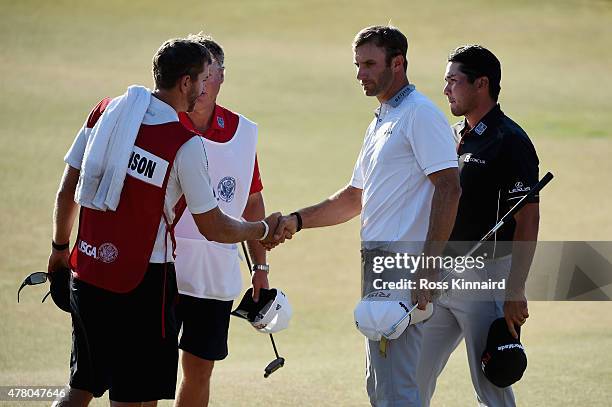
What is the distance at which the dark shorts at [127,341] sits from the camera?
495cm

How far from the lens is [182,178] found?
489 cm

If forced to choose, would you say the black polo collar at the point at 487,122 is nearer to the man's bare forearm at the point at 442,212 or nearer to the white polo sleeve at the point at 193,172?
the man's bare forearm at the point at 442,212

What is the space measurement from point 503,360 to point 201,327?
5.23 feet

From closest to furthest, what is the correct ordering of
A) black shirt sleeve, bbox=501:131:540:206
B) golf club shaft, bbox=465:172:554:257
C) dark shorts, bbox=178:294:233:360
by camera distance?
golf club shaft, bbox=465:172:554:257 < black shirt sleeve, bbox=501:131:540:206 < dark shorts, bbox=178:294:233:360

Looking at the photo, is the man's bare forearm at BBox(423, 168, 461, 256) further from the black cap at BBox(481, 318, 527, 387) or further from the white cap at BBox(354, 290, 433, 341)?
the black cap at BBox(481, 318, 527, 387)

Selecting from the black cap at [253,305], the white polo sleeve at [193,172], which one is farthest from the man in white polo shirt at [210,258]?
the white polo sleeve at [193,172]

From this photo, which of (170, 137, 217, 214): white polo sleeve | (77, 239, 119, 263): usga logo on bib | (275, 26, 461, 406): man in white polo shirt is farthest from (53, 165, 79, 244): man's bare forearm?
(275, 26, 461, 406): man in white polo shirt

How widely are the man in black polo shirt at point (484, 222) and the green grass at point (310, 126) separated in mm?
1354

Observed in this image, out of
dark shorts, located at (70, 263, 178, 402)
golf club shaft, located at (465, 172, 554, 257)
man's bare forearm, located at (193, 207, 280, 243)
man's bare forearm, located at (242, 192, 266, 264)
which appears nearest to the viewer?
dark shorts, located at (70, 263, 178, 402)

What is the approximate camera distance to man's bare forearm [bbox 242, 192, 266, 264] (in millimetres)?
6406

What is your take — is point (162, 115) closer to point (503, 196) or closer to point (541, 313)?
point (503, 196)

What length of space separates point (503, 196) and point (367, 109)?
16.9m

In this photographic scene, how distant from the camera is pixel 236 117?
623 centimetres

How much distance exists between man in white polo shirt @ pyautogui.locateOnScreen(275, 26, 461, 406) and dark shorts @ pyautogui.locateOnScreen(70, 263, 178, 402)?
1.08 m
